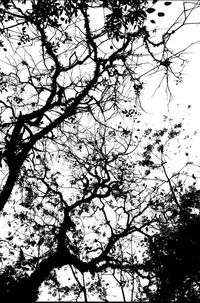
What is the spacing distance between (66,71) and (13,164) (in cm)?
271

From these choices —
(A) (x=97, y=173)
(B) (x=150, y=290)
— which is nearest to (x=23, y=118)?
(A) (x=97, y=173)

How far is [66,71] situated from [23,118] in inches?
64.6

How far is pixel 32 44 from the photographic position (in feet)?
19.5

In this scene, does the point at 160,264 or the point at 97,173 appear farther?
the point at 160,264

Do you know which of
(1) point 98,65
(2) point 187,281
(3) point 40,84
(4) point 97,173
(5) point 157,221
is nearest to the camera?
(1) point 98,65

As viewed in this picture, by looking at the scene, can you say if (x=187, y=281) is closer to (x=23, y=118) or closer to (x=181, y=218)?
(x=181, y=218)

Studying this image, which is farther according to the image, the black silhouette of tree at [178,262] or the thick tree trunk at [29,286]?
the black silhouette of tree at [178,262]

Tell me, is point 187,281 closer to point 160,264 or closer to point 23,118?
point 160,264

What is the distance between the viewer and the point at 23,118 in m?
6.50

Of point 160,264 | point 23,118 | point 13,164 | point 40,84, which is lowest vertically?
point 160,264

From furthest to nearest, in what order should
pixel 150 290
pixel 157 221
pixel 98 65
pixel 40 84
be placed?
pixel 150 290 → pixel 157 221 → pixel 40 84 → pixel 98 65

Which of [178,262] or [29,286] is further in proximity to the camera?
[178,262]

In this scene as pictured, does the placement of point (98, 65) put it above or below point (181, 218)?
above

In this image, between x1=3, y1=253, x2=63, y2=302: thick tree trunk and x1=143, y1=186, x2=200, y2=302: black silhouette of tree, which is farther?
x1=143, y1=186, x2=200, y2=302: black silhouette of tree
